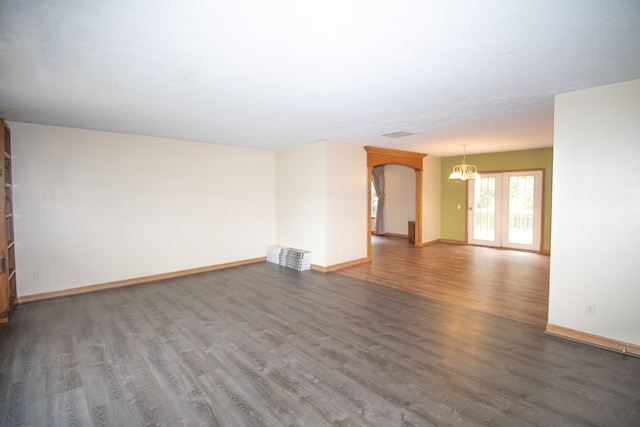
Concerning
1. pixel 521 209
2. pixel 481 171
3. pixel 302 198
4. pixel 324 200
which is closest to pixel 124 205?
pixel 302 198

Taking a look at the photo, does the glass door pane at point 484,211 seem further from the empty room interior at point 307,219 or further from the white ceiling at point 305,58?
the white ceiling at point 305,58

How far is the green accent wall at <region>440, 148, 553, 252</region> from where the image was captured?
7547 millimetres

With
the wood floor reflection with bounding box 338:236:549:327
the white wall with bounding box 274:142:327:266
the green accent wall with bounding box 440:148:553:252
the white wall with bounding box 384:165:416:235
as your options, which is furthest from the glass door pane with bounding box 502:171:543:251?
the white wall with bounding box 274:142:327:266

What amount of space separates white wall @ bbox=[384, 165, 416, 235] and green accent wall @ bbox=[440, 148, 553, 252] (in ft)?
4.24

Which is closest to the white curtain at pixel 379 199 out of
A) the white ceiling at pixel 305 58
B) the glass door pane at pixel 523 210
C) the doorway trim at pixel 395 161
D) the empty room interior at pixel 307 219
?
the doorway trim at pixel 395 161

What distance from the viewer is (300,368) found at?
275 cm

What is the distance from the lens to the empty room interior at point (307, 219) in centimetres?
208

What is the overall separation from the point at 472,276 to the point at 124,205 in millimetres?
6402

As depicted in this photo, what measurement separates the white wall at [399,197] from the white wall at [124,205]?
5.69 meters

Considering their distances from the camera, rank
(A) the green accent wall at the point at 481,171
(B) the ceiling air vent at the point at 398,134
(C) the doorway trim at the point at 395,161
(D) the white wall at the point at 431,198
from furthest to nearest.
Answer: (D) the white wall at the point at 431,198
(A) the green accent wall at the point at 481,171
(C) the doorway trim at the point at 395,161
(B) the ceiling air vent at the point at 398,134

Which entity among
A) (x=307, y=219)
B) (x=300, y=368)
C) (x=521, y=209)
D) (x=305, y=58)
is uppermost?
(x=305, y=58)

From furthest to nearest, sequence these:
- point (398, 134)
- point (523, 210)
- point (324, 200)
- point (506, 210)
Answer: point (506, 210), point (523, 210), point (324, 200), point (398, 134)

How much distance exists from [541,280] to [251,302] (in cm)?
494

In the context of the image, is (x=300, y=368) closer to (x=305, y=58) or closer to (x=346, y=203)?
(x=305, y=58)
